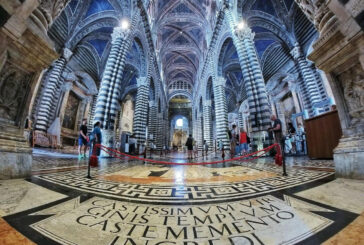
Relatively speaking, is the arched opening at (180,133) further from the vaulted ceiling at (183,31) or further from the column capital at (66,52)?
the column capital at (66,52)

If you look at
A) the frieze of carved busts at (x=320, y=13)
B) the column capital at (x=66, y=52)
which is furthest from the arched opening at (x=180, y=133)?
the frieze of carved busts at (x=320, y=13)

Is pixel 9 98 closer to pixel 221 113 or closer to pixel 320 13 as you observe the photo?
pixel 320 13

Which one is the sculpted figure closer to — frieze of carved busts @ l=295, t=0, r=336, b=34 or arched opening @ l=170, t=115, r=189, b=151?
frieze of carved busts @ l=295, t=0, r=336, b=34

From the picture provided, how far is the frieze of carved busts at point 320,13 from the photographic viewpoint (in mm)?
2178

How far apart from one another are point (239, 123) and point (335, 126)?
16.4 m

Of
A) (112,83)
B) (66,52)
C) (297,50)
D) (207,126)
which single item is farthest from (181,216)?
(66,52)

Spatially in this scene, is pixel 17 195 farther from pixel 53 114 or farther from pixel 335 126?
pixel 53 114

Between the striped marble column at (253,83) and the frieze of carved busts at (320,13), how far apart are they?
502 centimetres

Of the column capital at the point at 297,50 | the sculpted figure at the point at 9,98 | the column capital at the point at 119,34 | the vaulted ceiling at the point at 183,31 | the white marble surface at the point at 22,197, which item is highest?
the vaulted ceiling at the point at 183,31

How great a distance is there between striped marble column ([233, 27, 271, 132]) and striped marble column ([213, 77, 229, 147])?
3.44 meters

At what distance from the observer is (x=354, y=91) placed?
6.91 feet

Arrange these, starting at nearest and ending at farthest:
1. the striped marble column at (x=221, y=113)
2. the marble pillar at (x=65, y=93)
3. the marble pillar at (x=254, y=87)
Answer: the marble pillar at (x=254, y=87)
the striped marble column at (x=221, y=113)
the marble pillar at (x=65, y=93)

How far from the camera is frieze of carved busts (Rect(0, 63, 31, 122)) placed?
202 cm

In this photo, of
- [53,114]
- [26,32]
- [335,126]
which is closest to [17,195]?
[26,32]
